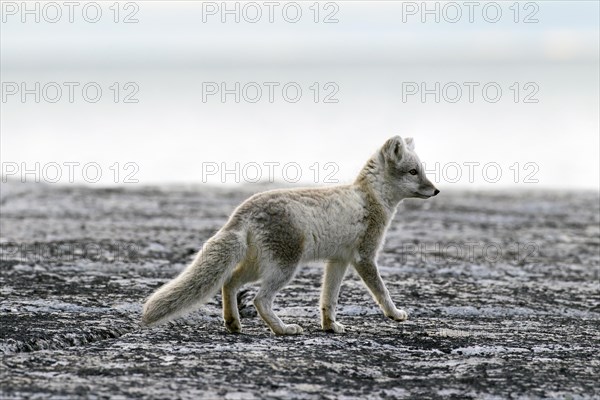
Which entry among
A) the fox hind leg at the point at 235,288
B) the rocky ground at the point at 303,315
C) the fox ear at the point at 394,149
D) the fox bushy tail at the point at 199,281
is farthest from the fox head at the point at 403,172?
the fox bushy tail at the point at 199,281

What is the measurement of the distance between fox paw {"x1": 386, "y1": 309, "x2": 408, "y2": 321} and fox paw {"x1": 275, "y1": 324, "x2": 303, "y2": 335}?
2.54 feet

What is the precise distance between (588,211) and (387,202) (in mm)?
6633

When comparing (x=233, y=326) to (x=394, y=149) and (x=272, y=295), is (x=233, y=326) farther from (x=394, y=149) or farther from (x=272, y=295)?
(x=394, y=149)

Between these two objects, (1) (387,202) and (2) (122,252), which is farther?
(2) (122,252)

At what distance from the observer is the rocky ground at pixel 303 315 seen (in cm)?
523

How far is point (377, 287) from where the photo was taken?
7.18 m

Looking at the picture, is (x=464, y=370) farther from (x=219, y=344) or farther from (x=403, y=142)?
(x=403, y=142)

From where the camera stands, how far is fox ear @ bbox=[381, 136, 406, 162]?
7.55 metres

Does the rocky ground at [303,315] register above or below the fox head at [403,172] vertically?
below

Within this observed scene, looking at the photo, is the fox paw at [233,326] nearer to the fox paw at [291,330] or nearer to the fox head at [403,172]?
the fox paw at [291,330]

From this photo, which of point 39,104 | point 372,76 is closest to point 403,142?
point 39,104

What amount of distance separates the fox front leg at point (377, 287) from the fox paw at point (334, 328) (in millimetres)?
449

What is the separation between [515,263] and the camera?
1010 centimetres

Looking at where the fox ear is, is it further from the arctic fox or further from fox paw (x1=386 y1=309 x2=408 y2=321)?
fox paw (x1=386 y1=309 x2=408 y2=321)
